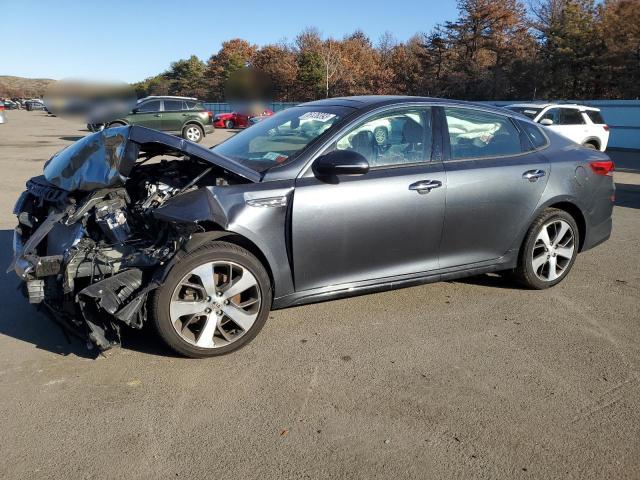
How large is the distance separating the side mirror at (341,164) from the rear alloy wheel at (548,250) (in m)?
1.84

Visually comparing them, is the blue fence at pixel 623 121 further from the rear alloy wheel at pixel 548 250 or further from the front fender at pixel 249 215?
the front fender at pixel 249 215

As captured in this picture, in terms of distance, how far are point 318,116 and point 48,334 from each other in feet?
Result: 8.46

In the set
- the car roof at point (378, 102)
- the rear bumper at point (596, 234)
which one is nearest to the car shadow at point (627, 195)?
the rear bumper at point (596, 234)

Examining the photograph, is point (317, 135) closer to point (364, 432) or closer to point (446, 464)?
point (364, 432)

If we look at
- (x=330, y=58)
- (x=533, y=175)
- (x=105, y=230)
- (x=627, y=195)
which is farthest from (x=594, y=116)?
(x=330, y=58)

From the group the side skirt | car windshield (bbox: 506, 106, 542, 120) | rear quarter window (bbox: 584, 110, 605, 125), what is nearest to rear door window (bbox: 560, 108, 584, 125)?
rear quarter window (bbox: 584, 110, 605, 125)

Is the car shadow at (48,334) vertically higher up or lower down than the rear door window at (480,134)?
lower down

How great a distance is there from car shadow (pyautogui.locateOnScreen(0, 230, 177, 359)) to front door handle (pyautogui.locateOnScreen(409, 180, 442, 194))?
206 centimetres

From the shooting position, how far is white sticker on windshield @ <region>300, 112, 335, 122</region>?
13.3 feet

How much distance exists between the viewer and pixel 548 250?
4.69 m

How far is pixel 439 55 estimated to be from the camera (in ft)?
139

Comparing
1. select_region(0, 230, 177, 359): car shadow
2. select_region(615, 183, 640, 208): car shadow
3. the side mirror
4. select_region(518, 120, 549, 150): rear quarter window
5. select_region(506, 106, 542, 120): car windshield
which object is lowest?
select_region(615, 183, 640, 208): car shadow

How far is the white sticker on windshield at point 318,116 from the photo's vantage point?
4069mm

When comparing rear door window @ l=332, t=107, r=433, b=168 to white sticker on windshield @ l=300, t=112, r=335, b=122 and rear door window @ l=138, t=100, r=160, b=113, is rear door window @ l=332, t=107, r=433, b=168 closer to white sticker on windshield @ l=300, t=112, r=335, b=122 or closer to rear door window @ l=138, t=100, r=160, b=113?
white sticker on windshield @ l=300, t=112, r=335, b=122
